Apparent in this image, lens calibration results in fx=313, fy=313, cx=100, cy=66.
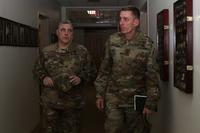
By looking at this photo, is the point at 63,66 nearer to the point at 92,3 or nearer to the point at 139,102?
the point at 139,102

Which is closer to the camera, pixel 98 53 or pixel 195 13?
pixel 195 13

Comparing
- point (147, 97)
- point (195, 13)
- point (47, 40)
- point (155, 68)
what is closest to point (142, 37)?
point (155, 68)

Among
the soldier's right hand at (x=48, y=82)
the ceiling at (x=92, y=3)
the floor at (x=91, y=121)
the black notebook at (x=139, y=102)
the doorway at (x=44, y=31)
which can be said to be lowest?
the floor at (x=91, y=121)

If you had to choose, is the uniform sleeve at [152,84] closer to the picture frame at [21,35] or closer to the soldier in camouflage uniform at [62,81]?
the soldier in camouflage uniform at [62,81]

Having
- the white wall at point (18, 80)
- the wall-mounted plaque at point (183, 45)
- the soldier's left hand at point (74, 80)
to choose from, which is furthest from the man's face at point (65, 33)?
the wall-mounted plaque at point (183, 45)

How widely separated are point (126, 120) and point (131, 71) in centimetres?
40

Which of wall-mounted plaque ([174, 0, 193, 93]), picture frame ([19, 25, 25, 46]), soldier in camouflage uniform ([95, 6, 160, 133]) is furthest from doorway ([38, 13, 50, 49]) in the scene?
wall-mounted plaque ([174, 0, 193, 93])

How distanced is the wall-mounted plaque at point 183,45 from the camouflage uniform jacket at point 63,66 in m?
0.91

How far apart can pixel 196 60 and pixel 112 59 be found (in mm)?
846

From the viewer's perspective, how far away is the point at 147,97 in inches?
93.4

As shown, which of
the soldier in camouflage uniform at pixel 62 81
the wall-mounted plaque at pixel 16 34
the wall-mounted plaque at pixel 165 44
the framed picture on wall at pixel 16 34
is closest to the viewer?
the wall-mounted plaque at pixel 165 44

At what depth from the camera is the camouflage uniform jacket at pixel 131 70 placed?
2375mm

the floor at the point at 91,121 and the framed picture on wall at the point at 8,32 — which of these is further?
the floor at the point at 91,121

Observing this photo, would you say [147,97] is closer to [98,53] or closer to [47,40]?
[47,40]
